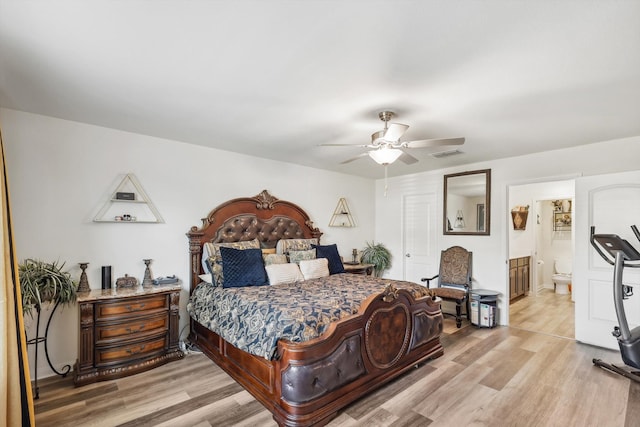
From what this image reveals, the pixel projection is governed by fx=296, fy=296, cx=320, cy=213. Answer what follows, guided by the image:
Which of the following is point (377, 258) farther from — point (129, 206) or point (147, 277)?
point (129, 206)

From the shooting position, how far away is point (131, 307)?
9.88ft

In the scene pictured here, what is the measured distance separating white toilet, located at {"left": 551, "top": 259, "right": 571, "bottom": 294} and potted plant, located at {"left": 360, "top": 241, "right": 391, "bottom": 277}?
3.95m

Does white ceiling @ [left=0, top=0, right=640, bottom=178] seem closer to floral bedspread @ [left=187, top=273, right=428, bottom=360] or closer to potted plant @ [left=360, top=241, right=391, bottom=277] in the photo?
floral bedspread @ [left=187, top=273, right=428, bottom=360]

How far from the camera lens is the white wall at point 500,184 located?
12.4 ft

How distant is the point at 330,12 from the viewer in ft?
5.06

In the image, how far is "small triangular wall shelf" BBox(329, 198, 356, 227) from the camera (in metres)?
5.71

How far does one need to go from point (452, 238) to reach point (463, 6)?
14.4 feet

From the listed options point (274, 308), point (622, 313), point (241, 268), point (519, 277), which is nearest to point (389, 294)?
point (274, 308)

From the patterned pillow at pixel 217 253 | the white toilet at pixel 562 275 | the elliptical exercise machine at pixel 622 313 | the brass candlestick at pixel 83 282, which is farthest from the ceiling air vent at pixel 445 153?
the white toilet at pixel 562 275

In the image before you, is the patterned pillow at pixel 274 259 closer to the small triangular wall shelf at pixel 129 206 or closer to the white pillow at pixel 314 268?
the white pillow at pixel 314 268

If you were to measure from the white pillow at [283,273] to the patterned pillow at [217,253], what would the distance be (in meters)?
0.53

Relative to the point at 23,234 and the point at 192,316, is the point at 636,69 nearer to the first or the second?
the point at 192,316

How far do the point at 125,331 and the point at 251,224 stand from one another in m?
1.99

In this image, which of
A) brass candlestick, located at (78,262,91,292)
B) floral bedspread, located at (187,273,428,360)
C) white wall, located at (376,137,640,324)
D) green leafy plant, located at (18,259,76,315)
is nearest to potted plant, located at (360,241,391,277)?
white wall, located at (376,137,640,324)
